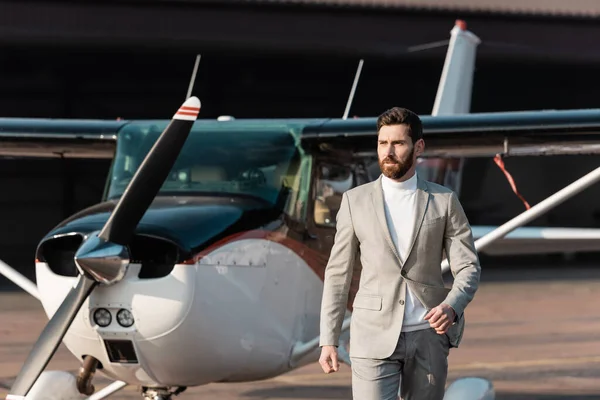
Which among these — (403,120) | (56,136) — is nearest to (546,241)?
(56,136)

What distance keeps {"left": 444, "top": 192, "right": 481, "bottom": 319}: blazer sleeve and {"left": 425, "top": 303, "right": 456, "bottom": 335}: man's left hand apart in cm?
12

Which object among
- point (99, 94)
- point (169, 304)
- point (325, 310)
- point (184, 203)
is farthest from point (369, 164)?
point (99, 94)

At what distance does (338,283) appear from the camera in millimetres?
3600

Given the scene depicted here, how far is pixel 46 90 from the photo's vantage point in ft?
78.7

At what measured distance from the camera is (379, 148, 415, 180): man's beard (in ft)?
11.6

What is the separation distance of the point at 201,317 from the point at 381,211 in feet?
6.79

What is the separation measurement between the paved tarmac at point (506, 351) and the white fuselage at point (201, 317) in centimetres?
184

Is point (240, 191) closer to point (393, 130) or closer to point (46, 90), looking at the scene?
point (393, 130)

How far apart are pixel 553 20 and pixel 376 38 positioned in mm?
3434

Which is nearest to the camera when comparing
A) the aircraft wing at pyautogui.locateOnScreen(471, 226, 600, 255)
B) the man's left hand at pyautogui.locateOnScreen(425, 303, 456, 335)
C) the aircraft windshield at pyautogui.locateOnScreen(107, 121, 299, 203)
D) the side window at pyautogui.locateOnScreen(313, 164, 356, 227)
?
the man's left hand at pyautogui.locateOnScreen(425, 303, 456, 335)

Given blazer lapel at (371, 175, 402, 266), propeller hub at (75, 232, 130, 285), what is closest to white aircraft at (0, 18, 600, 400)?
propeller hub at (75, 232, 130, 285)

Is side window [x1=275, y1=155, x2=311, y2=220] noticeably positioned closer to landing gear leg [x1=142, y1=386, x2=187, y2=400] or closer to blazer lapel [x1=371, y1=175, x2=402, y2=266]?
landing gear leg [x1=142, y1=386, x2=187, y2=400]

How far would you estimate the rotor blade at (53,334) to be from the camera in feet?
17.0

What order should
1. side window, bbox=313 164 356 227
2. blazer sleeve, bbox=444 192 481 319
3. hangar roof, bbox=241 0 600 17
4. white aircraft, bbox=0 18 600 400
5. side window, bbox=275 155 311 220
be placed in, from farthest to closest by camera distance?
hangar roof, bbox=241 0 600 17 < side window, bbox=313 164 356 227 < side window, bbox=275 155 311 220 < white aircraft, bbox=0 18 600 400 < blazer sleeve, bbox=444 192 481 319
